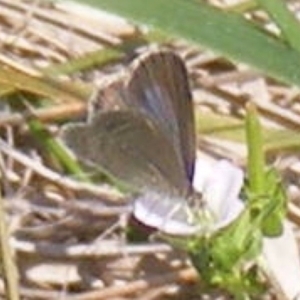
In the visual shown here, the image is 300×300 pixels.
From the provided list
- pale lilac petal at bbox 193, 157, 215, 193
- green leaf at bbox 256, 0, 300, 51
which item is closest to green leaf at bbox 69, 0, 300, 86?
green leaf at bbox 256, 0, 300, 51

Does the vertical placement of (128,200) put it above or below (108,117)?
below

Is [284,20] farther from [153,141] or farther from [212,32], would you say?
[153,141]

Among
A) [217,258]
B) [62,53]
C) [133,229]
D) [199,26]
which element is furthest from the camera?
[62,53]

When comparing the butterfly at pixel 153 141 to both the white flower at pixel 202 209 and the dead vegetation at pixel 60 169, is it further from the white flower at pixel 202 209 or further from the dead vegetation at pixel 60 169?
the dead vegetation at pixel 60 169

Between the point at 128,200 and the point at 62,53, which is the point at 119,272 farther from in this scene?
the point at 62,53

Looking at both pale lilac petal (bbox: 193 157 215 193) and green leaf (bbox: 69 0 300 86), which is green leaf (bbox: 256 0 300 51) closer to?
green leaf (bbox: 69 0 300 86)

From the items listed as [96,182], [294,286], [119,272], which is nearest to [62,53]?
[96,182]

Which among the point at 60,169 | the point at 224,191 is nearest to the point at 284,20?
the point at 224,191
